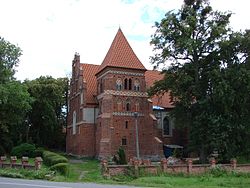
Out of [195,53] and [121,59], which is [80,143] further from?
[195,53]

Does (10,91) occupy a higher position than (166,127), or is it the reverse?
(10,91)

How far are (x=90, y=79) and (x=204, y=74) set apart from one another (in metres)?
19.1

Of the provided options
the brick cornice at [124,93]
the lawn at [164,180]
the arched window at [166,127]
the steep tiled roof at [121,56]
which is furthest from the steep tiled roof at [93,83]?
the lawn at [164,180]

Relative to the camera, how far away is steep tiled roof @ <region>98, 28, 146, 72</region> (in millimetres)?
51094

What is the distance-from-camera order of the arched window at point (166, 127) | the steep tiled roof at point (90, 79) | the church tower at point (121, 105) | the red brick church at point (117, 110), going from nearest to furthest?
the church tower at point (121, 105)
the red brick church at point (117, 110)
the steep tiled roof at point (90, 79)
the arched window at point (166, 127)

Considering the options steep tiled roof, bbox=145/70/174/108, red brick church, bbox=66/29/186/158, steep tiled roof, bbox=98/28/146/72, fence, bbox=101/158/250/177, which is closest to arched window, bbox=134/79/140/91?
red brick church, bbox=66/29/186/158

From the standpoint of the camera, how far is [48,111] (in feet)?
206

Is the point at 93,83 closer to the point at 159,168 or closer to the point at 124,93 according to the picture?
the point at 124,93

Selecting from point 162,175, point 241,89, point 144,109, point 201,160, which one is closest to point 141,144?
point 144,109

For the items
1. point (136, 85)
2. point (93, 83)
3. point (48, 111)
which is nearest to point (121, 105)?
point (136, 85)

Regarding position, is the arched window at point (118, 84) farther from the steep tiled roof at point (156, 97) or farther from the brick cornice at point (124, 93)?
the steep tiled roof at point (156, 97)

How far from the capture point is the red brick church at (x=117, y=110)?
4981cm

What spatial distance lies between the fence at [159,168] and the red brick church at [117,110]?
16.2m

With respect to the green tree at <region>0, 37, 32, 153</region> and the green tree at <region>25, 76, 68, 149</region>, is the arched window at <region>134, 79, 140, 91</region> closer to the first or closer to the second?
the green tree at <region>0, 37, 32, 153</region>
